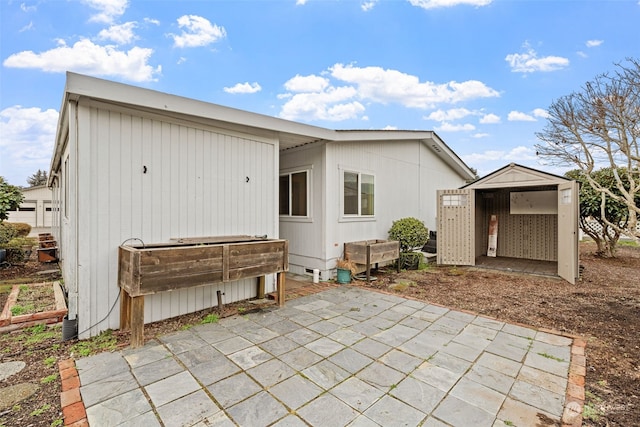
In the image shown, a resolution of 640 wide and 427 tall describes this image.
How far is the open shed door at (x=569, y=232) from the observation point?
5.79 m

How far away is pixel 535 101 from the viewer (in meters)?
8.75

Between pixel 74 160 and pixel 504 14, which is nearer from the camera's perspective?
pixel 74 160

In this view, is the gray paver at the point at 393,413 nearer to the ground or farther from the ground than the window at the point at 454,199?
nearer to the ground

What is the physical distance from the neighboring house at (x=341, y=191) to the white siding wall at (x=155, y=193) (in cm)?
161

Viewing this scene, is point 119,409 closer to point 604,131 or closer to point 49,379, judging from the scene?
point 49,379

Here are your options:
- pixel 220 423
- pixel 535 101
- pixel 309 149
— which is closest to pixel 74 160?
pixel 220 423

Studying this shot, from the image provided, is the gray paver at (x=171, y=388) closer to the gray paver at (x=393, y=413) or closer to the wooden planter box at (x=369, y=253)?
the gray paver at (x=393, y=413)

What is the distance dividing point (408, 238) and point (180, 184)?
17.2ft

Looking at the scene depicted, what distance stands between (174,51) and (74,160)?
5113 mm

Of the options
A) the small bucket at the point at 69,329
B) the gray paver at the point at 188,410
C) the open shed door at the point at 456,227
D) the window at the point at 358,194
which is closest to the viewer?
the gray paver at the point at 188,410

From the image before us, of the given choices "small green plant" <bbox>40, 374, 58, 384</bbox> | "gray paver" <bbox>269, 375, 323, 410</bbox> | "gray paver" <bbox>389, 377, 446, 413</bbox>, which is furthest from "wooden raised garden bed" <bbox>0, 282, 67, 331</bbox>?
"gray paver" <bbox>389, 377, 446, 413</bbox>

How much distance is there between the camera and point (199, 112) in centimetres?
384

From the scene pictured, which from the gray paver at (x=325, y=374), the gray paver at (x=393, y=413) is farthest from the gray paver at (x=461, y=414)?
the gray paver at (x=325, y=374)

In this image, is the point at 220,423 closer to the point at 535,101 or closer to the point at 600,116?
the point at 600,116
